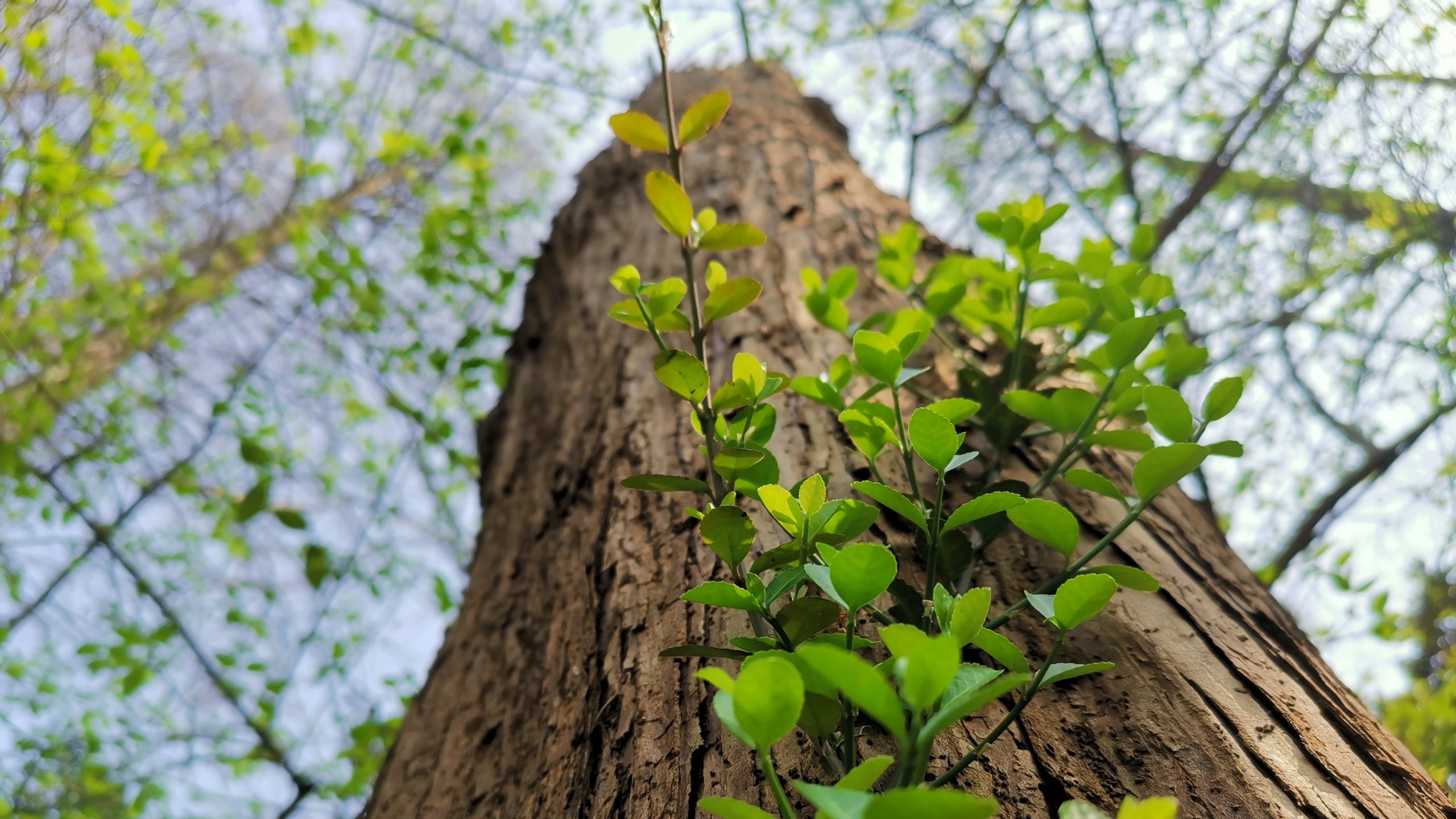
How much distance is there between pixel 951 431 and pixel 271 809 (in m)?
3.30

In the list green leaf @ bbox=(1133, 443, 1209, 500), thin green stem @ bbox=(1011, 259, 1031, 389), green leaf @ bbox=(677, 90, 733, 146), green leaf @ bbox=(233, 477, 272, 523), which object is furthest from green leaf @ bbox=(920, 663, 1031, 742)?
green leaf @ bbox=(233, 477, 272, 523)

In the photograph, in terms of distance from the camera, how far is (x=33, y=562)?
3230 millimetres

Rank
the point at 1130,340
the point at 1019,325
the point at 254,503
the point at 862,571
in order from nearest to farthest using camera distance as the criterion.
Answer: the point at 862,571, the point at 1130,340, the point at 1019,325, the point at 254,503

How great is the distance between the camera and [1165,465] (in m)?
0.64

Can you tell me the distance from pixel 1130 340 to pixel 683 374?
1.57 ft

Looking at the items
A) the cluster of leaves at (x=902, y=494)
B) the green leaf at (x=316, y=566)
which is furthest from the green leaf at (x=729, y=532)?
the green leaf at (x=316, y=566)

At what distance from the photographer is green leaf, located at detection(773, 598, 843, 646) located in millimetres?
583

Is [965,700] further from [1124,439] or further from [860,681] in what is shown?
[1124,439]

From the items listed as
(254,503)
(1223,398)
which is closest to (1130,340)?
(1223,398)

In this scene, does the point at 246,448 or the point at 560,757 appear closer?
the point at 560,757

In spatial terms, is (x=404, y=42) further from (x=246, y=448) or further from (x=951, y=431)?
(x=951, y=431)

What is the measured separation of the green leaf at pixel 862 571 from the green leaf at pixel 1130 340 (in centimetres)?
48

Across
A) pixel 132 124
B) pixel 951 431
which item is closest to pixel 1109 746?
pixel 951 431

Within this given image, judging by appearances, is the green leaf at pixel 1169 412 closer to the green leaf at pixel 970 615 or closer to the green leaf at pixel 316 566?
the green leaf at pixel 970 615
